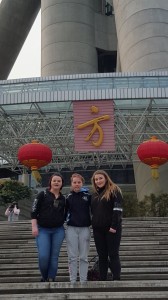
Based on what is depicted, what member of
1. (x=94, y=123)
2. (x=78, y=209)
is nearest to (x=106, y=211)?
(x=78, y=209)

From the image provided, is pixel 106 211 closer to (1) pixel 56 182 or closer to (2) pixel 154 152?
(1) pixel 56 182

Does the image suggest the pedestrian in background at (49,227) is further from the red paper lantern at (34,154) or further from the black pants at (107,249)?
the red paper lantern at (34,154)

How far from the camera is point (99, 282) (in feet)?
17.4

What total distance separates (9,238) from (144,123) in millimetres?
14033

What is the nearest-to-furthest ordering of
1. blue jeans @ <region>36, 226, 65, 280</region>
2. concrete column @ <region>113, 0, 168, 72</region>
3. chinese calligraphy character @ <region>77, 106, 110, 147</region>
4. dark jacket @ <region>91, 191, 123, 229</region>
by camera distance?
dark jacket @ <region>91, 191, 123, 229</region> → blue jeans @ <region>36, 226, 65, 280</region> → chinese calligraphy character @ <region>77, 106, 110, 147</region> → concrete column @ <region>113, 0, 168, 72</region>

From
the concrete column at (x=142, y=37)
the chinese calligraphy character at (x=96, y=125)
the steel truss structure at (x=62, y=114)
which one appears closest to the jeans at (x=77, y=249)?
the chinese calligraphy character at (x=96, y=125)

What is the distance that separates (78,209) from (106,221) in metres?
0.41

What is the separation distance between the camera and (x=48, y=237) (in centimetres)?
557

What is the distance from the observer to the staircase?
5152 mm

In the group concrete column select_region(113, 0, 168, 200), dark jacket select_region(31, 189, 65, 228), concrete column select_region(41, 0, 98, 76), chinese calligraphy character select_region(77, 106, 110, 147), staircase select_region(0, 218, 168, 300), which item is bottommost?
staircase select_region(0, 218, 168, 300)

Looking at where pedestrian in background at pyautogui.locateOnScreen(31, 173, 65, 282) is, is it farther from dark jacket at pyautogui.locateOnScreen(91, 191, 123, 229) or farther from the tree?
the tree

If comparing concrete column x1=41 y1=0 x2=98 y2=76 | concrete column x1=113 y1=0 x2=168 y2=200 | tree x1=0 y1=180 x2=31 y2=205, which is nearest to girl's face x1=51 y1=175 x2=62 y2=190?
tree x1=0 y1=180 x2=31 y2=205

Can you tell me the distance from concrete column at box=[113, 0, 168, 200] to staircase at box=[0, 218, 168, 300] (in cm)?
1721

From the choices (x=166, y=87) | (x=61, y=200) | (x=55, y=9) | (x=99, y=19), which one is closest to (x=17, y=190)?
(x=166, y=87)
